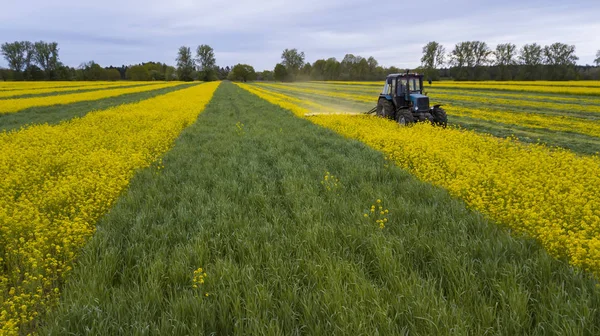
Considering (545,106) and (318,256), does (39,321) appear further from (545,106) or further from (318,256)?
(545,106)

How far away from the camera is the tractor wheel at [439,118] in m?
11.9

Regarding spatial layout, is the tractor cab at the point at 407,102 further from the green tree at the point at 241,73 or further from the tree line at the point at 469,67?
the green tree at the point at 241,73

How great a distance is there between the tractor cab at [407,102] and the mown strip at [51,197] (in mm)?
8705

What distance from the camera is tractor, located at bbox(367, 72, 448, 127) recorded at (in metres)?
12.0

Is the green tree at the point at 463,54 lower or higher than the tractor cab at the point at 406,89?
higher

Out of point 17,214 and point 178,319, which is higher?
point 17,214

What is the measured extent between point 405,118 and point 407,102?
1323 mm

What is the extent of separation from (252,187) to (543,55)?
93.1 m

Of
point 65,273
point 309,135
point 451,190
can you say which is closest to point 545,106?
point 309,135

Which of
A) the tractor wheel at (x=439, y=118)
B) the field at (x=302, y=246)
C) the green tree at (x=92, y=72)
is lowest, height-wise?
the field at (x=302, y=246)

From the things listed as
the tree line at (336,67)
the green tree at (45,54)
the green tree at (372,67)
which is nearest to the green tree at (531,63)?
the tree line at (336,67)

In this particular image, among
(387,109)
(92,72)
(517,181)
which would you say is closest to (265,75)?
(92,72)

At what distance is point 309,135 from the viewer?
11.0 m

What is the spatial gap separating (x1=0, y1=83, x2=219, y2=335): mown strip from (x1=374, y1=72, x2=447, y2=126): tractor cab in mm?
8705
